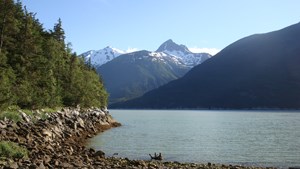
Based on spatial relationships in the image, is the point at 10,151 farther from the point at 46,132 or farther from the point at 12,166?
the point at 46,132

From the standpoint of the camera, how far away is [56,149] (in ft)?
136

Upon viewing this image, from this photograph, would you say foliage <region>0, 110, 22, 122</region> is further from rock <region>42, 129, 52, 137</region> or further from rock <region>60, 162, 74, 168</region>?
Result: rock <region>60, 162, 74, 168</region>

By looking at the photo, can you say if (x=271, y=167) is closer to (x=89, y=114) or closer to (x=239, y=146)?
(x=239, y=146)

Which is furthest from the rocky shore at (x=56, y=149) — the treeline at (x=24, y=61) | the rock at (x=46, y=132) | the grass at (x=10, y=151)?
the treeline at (x=24, y=61)

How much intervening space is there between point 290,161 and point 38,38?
50.6 m

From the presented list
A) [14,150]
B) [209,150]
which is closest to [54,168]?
[14,150]

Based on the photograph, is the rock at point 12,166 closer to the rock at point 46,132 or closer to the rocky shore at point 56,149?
the rocky shore at point 56,149

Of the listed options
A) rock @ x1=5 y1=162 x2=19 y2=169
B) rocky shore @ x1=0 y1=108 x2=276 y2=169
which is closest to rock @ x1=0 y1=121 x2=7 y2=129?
rocky shore @ x1=0 y1=108 x2=276 y2=169

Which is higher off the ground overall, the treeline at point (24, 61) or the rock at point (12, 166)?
the treeline at point (24, 61)

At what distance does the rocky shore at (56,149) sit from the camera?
3012cm

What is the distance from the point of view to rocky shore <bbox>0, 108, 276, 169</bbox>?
3012 centimetres

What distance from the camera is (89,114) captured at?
330ft

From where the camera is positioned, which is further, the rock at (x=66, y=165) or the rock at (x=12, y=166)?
the rock at (x=66, y=165)

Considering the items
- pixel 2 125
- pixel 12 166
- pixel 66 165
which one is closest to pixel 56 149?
pixel 2 125
